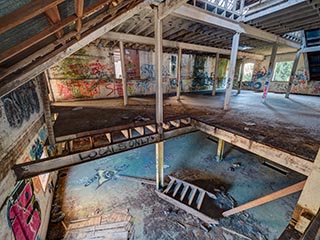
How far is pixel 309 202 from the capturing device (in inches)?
47.8

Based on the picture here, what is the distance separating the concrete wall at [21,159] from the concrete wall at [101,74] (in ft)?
11.2

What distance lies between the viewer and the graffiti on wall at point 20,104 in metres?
1.96

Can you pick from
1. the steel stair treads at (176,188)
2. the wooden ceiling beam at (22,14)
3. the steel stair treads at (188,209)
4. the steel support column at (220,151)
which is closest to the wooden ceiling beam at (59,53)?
the wooden ceiling beam at (22,14)

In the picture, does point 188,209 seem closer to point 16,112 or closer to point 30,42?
point 16,112

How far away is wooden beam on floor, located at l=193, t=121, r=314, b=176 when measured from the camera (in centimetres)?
207

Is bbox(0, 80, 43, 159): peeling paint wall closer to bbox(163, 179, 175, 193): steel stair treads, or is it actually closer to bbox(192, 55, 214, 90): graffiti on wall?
bbox(163, 179, 175, 193): steel stair treads

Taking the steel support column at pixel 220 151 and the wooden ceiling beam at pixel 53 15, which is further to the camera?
the steel support column at pixel 220 151

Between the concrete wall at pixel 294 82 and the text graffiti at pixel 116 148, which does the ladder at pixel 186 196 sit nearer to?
the text graffiti at pixel 116 148

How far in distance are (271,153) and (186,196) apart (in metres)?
2.40

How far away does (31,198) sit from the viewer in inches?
96.8

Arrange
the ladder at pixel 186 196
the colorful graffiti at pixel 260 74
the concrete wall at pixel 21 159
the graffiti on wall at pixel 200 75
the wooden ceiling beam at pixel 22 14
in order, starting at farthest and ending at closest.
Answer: the colorful graffiti at pixel 260 74, the graffiti on wall at pixel 200 75, the ladder at pixel 186 196, the concrete wall at pixel 21 159, the wooden ceiling beam at pixel 22 14

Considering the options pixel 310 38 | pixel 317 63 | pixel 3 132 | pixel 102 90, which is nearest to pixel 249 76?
pixel 317 63

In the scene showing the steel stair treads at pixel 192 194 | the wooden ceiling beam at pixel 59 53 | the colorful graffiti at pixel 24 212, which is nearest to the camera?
the wooden ceiling beam at pixel 59 53

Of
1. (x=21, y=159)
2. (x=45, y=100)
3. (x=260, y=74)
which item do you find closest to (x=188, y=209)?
(x=21, y=159)
